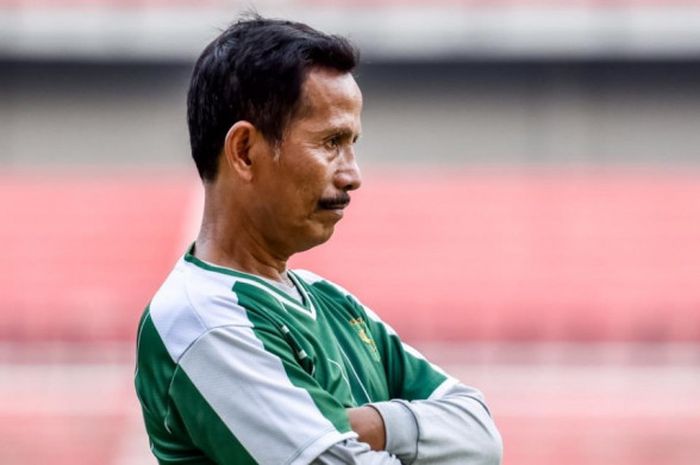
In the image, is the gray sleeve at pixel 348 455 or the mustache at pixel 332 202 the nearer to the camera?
the gray sleeve at pixel 348 455

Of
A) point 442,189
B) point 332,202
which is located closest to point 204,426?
point 332,202

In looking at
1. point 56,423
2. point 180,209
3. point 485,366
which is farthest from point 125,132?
point 485,366

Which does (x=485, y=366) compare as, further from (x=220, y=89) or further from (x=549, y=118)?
(x=220, y=89)

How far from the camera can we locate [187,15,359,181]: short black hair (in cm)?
161

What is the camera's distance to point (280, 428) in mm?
1518

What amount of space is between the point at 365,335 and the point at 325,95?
12.8 inches

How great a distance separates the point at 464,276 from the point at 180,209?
162 centimetres

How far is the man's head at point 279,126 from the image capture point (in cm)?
162

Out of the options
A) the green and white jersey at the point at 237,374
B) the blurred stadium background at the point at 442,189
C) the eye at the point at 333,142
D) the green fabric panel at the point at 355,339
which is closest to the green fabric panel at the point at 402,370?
the green fabric panel at the point at 355,339

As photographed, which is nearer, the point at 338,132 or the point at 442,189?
the point at 338,132

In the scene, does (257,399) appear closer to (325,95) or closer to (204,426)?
(204,426)

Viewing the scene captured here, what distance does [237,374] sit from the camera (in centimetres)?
153

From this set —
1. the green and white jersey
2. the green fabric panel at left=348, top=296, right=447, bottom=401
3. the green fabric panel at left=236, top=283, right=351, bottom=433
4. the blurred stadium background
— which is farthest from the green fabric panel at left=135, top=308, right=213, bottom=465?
the blurred stadium background

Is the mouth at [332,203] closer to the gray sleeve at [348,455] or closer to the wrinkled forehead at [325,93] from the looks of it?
the wrinkled forehead at [325,93]
